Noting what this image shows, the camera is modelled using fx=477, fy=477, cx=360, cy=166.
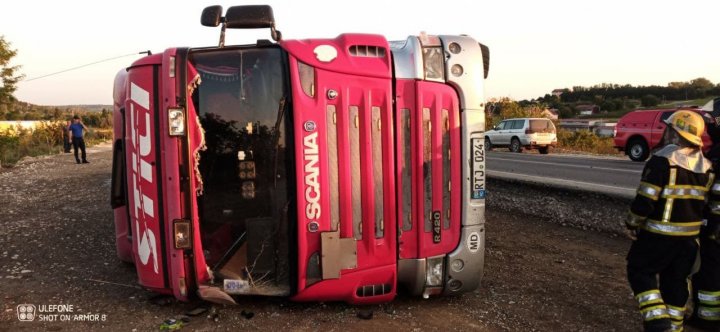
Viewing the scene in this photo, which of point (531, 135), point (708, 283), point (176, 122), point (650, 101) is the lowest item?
point (708, 283)

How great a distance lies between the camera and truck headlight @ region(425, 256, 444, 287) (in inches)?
140

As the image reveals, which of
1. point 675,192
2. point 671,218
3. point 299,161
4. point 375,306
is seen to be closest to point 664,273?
point 671,218

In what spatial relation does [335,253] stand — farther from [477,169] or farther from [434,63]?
[434,63]

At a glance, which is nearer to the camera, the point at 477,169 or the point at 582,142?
the point at 477,169

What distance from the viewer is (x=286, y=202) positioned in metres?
3.34

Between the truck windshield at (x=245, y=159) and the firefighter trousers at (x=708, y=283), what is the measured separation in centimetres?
300

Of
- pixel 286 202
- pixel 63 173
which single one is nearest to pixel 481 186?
pixel 286 202

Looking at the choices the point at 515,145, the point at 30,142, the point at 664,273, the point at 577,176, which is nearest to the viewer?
the point at 664,273

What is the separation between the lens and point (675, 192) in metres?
3.15

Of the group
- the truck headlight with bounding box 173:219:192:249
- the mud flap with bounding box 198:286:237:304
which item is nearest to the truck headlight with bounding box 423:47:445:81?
the truck headlight with bounding box 173:219:192:249

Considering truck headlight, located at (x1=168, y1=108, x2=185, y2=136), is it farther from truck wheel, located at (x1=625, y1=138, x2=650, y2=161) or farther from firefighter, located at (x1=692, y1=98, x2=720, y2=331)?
truck wheel, located at (x1=625, y1=138, x2=650, y2=161)

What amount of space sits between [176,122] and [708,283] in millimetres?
3909

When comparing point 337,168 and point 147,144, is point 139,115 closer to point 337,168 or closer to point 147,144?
point 147,144

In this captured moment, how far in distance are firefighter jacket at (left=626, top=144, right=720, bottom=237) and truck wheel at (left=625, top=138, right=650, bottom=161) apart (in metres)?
13.4
